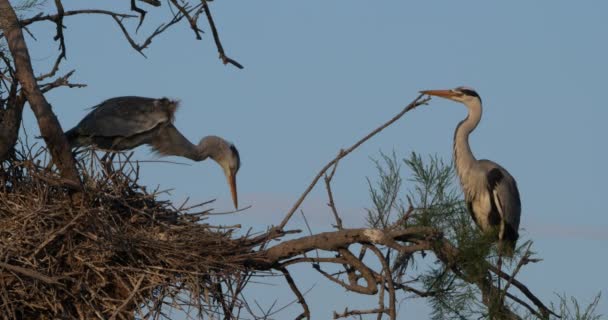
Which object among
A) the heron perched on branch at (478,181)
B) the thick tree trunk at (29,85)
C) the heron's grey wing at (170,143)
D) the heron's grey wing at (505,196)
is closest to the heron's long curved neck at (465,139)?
the heron perched on branch at (478,181)

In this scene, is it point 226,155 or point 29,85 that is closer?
point 29,85

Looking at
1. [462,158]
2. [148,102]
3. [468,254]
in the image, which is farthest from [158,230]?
[462,158]

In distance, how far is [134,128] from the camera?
296 inches

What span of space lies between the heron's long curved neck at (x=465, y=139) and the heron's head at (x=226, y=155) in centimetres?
191

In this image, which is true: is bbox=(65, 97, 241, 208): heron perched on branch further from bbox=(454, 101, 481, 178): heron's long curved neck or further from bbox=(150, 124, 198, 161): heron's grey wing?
bbox=(454, 101, 481, 178): heron's long curved neck

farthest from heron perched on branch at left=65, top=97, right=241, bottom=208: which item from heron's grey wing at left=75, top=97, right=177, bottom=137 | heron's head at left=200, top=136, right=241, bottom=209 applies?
heron's head at left=200, top=136, right=241, bottom=209

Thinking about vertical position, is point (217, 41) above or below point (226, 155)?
below

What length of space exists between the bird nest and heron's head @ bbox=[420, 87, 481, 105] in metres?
3.10

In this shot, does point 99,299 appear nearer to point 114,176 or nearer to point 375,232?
point 114,176

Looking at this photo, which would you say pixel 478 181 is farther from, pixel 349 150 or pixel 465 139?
pixel 349 150

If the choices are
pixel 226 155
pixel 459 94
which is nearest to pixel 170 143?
pixel 226 155

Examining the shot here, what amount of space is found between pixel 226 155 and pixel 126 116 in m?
1.38

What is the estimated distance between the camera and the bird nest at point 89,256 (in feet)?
14.8

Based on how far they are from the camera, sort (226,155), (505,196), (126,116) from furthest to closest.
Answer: (226,155) → (505,196) → (126,116)
